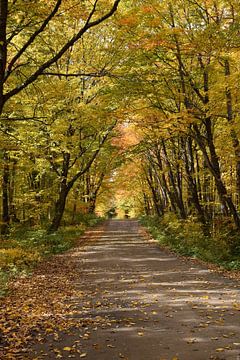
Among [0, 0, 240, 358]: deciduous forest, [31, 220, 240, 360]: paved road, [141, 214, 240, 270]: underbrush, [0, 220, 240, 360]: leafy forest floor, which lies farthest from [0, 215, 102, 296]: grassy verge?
[141, 214, 240, 270]: underbrush

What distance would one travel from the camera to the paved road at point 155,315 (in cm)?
569

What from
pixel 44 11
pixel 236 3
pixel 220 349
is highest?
pixel 236 3

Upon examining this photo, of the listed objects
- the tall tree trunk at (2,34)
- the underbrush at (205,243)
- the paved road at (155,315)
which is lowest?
the paved road at (155,315)

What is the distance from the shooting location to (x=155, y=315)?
7.48 metres

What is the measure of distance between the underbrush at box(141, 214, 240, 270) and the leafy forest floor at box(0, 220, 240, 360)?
131 cm

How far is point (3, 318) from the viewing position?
24.4 ft

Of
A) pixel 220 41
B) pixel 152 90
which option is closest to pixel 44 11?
pixel 220 41

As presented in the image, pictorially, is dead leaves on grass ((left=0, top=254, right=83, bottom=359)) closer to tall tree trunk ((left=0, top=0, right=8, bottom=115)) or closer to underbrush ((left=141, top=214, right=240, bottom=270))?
tall tree trunk ((left=0, top=0, right=8, bottom=115))

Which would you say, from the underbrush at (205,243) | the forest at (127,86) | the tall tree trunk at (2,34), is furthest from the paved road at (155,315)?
the tall tree trunk at (2,34)

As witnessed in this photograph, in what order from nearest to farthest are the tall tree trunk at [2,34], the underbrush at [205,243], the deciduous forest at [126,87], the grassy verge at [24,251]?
1. the tall tree trunk at [2,34]
2. the deciduous forest at [126,87]
3. the grassy verge at [24,251]
4. the underbrush at [205,243]

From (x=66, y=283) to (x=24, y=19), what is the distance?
708cm

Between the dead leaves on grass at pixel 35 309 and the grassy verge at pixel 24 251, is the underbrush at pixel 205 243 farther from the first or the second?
the grassy verge at pixel 24 251

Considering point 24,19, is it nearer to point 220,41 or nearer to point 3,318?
point 220,41

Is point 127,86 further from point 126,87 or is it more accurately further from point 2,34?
point 2,34
